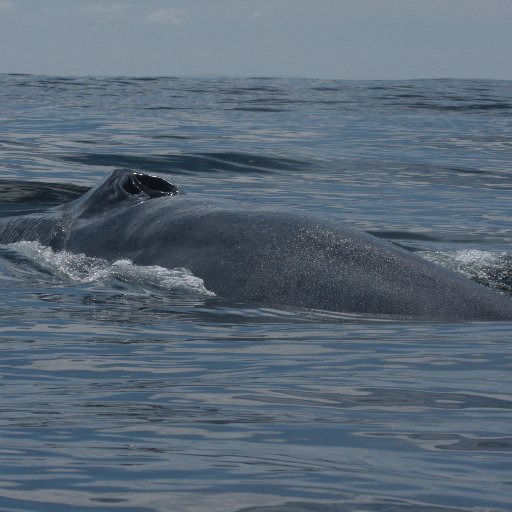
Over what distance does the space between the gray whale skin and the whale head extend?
0.01 metres

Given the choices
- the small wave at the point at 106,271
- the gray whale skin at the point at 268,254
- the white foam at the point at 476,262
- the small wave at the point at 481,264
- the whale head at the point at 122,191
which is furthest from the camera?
the white foam at the point at 476,262

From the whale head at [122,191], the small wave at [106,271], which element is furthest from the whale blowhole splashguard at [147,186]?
the small wave at [106,271]

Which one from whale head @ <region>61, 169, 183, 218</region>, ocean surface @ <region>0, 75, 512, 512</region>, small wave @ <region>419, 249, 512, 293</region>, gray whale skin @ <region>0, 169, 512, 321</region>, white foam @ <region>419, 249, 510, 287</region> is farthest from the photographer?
white foam @ <region>419, 249, 510, 287</region>

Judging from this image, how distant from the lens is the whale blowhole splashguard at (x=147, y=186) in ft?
33.8

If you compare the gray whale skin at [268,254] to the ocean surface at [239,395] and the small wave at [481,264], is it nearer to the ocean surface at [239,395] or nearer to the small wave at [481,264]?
the ocean surface at [239,395]

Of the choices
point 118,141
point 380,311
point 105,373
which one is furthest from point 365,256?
point 118,141

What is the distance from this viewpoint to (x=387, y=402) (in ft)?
19.1

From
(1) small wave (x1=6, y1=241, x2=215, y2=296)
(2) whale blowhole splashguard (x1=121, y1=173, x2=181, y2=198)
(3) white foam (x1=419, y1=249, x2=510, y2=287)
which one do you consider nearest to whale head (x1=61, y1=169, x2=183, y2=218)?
(2) whale blowhole splashguard (x1=121, y1=173, x2=181, y2=198)

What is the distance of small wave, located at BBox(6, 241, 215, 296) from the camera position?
891 centimetres

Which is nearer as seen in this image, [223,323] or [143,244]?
[223,323]

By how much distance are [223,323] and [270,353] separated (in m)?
0.94

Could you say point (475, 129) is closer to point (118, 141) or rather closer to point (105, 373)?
point (118, 141)

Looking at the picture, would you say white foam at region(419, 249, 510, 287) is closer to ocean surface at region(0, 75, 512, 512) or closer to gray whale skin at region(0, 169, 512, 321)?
ocean surface at region(0, 75, 512, 512)

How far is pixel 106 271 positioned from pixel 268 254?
1.46m
